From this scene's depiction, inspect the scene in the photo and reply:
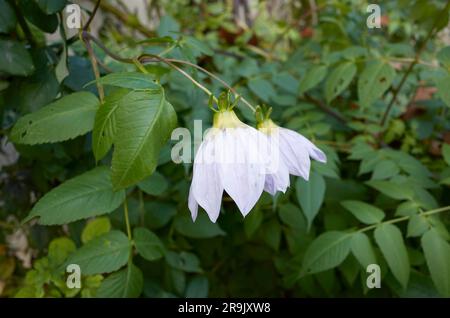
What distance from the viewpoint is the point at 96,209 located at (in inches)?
22.2

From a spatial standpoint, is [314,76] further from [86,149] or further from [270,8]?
[270,8]

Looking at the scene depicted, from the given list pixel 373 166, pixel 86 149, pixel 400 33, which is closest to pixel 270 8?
pixel 400 33

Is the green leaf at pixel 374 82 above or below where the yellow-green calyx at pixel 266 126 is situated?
below

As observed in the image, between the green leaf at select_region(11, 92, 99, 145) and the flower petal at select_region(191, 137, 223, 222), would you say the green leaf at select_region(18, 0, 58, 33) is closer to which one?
the green leaf at select_region(11, 92, 99, 145)

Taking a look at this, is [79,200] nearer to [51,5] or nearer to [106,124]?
[106,124]

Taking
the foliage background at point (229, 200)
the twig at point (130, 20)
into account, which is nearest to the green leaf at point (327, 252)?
the foliage background at point (229, 200)

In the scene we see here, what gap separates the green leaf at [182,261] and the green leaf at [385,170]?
0.38m

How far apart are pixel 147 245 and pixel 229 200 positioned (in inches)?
9.5

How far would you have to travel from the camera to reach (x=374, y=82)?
792 millimetres

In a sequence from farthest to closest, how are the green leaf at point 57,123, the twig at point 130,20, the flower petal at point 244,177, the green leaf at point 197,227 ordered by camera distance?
the twig at point 130,20 → the green leaf at point 197,227 → the green leaf at point 57,123 → the flower petal at point 244,177

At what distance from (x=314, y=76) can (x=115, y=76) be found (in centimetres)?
55

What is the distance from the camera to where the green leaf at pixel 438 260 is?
608 millimetres

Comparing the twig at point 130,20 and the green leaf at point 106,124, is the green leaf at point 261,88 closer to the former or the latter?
the green leaf at point 106,124

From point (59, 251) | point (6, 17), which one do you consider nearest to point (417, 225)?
point (59, 251)
